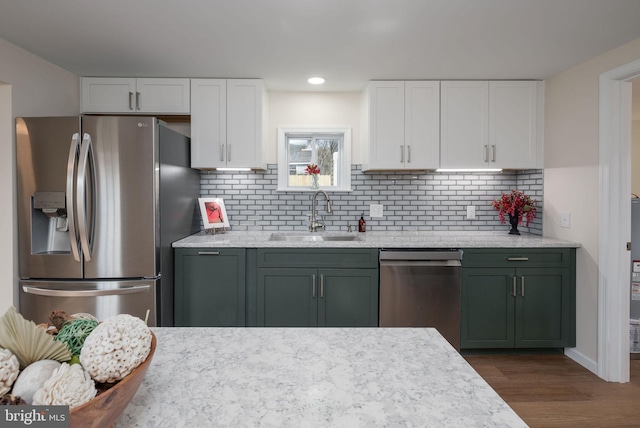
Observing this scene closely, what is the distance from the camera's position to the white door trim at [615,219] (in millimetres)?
2676

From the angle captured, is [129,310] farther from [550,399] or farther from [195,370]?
[550,399]

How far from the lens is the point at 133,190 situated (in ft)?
8.41

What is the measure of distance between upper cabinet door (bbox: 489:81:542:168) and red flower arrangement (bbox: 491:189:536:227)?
1.16 feet

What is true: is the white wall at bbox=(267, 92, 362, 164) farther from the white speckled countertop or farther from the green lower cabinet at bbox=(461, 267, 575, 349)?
the white speckled countertop

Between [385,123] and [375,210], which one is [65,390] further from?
[375,210]

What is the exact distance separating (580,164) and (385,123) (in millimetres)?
1547

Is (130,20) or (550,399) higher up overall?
(130,20)

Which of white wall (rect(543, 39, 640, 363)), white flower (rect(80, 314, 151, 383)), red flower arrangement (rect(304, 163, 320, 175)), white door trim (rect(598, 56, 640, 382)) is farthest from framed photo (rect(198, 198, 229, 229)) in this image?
white door trim (rect(598, 56, 640, 382))

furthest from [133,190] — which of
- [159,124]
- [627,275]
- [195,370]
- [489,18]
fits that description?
[627,275]

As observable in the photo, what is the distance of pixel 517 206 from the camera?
11.1ft

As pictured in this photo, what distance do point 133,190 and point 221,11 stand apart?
4.22 ft

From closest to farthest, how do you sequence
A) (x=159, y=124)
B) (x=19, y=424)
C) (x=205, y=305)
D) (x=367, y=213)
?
1. (x=19, y=424)
2. (x=159, y=124)
3. (x=205, y=305)
4. (x=367, y=213)

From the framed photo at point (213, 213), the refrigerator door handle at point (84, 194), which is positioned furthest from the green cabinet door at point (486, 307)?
the refrigerator door handle at point (84, 194)

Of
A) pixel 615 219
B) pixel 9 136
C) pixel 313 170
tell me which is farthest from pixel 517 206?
pixel 9 136
